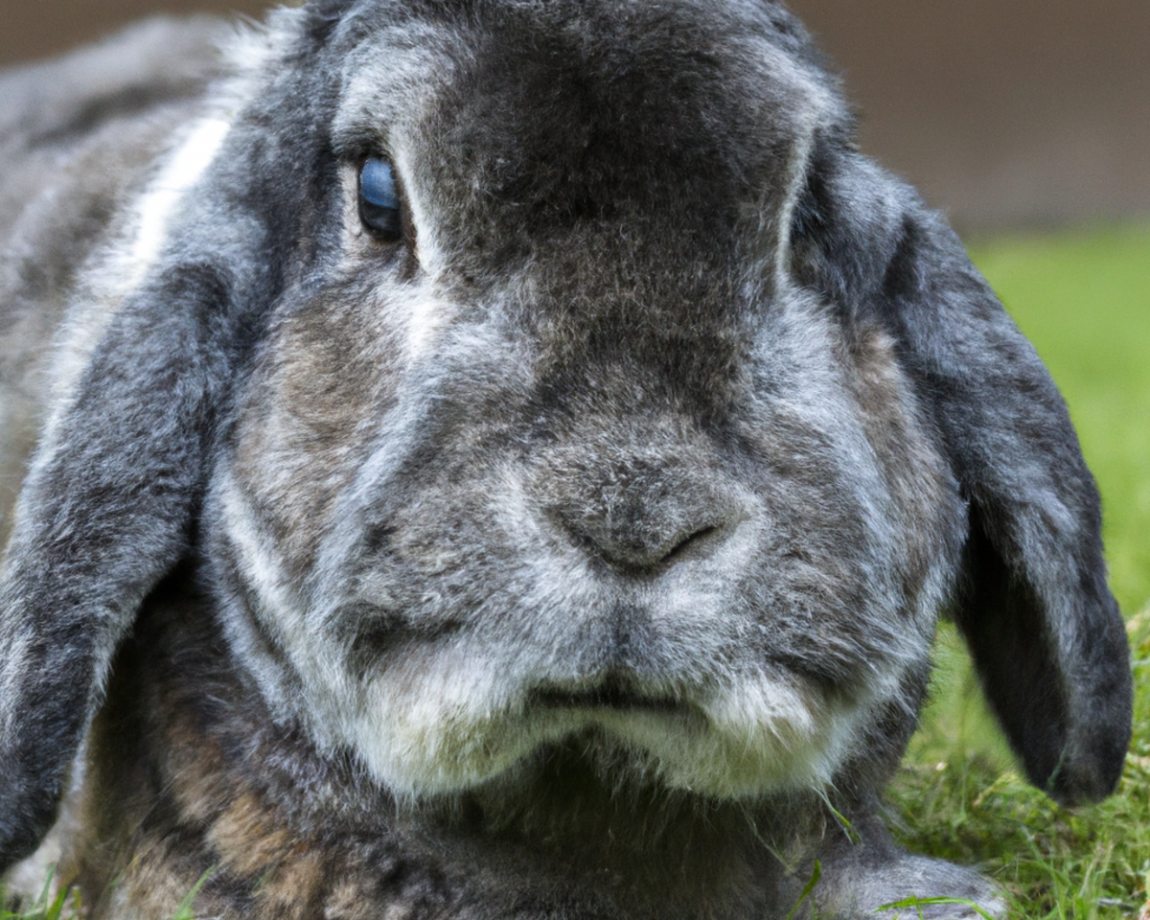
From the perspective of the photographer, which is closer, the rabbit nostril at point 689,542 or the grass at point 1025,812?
the rabbit nostril at point 689,542

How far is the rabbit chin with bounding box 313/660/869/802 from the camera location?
216cm

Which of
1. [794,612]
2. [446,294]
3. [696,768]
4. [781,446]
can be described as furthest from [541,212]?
[696,768]

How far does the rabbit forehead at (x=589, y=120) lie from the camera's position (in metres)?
2.25

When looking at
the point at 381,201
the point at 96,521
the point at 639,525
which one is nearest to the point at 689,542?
the point at 639,525

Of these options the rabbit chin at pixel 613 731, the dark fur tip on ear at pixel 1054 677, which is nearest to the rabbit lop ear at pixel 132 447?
the rabbit chin at pixel 613 731

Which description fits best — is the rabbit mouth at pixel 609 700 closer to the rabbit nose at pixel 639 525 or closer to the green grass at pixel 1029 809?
the rabbit nose at pixel 639 525

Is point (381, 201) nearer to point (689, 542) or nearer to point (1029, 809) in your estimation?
point (689, 542)

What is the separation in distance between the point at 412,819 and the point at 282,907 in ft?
0.93

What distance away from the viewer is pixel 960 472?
2.82m

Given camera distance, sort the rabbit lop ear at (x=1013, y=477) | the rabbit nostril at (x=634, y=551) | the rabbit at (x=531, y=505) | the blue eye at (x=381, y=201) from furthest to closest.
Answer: the rabbit lop ear at (x=1013, y=477)
the blue eye at (x=381, y=201)
the rabbit at (x=531, y=505)
the rabbit nostril at (x=634, y=551)

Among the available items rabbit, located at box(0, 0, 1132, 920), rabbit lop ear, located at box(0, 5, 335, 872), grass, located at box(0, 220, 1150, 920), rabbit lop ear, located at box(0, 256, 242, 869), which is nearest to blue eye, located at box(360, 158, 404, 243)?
rabbit, located at box(0, 0, 1132, 920)

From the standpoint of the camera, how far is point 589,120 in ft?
7.41

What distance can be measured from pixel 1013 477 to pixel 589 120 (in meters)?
1.13

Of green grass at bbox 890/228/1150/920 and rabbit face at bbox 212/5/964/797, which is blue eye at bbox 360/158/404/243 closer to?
rabbit face at bbox 212/5/964/797
